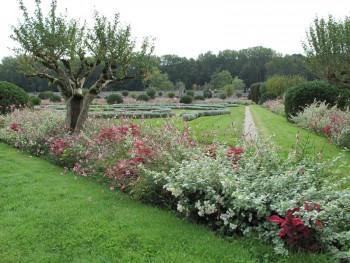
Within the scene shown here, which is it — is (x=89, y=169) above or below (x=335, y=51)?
below

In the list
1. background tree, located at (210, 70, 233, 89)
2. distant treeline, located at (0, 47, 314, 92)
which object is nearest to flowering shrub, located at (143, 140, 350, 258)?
distant treeline, located at (0, 47, 314, 92)

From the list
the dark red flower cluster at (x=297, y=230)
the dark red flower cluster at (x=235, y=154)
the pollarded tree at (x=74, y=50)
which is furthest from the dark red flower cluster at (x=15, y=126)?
the dark red flower cluster at (x=297, y=230)

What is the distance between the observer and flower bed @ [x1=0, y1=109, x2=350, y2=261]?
2.84 meters

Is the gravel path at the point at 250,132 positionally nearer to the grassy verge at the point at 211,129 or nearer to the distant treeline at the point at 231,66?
the grassy verge at the point at 211,129

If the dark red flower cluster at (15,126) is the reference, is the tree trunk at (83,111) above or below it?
above

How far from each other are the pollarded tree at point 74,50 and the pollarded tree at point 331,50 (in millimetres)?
5537

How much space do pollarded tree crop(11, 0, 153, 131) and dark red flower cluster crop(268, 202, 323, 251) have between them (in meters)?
6.05

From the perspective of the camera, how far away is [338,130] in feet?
26.1

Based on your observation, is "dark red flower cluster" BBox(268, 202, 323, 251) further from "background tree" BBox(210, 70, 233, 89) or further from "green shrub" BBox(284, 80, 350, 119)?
"background tree" BBox(210, 70, 233, 89)

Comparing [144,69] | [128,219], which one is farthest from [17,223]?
[144,69]

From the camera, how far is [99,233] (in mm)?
3350

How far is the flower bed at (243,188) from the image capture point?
9.32 feet

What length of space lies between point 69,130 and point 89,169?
284 centimetres

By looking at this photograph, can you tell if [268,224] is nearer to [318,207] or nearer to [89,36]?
[318,207]
